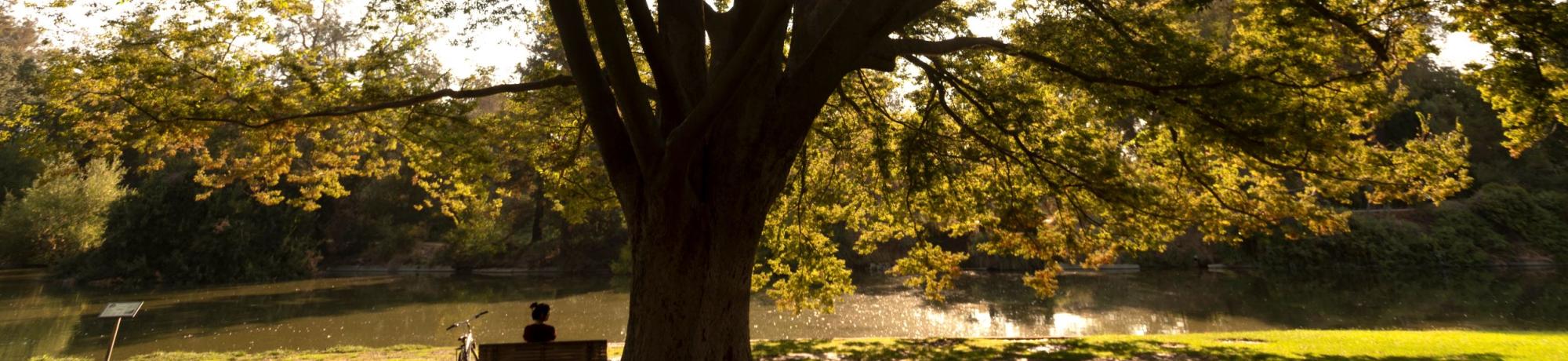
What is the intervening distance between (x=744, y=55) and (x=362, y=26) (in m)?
6.64

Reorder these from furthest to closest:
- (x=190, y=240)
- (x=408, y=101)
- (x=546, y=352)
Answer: (x=190, y=240)
(x=408, y=101)
(x=546, y=352)

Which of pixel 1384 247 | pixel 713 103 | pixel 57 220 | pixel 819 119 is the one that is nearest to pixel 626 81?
pixel 713 103

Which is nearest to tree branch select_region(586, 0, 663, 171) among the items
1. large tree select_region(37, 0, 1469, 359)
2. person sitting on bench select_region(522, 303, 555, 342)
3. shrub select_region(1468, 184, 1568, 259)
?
large tree select_region(37, 0, 1469, 359)

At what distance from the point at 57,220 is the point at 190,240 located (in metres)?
4.63

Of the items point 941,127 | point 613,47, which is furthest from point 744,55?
point 941,127

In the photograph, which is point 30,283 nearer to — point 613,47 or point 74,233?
point 74,233

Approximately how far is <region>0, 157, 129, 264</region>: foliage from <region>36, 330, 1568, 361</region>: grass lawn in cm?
2606

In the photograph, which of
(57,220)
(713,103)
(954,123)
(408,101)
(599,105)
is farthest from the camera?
(57,220)

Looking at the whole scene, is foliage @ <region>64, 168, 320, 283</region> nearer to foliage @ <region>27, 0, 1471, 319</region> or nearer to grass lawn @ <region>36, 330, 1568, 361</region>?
grass lawn @ <region>36, 330, 1568, 361</region>

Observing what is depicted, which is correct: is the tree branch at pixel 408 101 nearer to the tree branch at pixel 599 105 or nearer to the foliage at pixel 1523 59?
the tree branch at pixel 599 105

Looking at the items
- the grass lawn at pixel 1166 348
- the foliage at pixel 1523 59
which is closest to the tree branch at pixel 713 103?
the grass lawn at pixel 1166 348

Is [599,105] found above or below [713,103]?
above

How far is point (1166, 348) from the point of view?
1084cm

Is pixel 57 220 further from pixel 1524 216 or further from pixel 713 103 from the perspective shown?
pixel 1524 216
